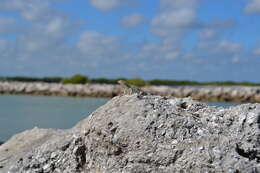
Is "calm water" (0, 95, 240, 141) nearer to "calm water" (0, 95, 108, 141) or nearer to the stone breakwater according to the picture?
"calm water" (0, 95, 108, 141)

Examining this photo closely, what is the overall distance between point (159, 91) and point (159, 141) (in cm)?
3896

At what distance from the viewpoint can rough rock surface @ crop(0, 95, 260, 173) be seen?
4301 mm

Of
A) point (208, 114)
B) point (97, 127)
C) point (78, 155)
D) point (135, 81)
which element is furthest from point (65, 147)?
point (135, 81)

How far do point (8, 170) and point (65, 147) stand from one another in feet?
2.23

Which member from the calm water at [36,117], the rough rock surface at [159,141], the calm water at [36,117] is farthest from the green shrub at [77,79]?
the rough rock surface at [159,141]

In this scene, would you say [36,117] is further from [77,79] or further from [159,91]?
[77,79]

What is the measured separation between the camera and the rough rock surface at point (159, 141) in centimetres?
430

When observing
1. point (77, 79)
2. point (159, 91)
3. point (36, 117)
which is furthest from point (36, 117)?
point (77, 79)

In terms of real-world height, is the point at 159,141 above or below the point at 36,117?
above

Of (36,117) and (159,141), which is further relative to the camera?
(36,117)

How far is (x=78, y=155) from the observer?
4996 millimetres

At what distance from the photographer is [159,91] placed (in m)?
43.3

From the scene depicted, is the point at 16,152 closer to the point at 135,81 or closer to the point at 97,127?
the point at 97,127

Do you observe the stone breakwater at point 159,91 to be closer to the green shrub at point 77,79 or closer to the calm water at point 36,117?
the green shrub at point 77,79
